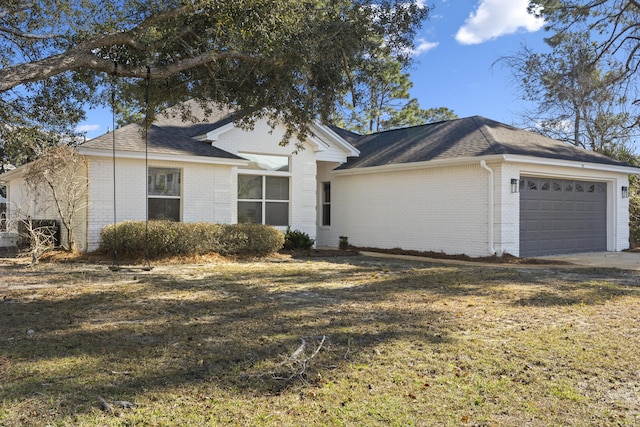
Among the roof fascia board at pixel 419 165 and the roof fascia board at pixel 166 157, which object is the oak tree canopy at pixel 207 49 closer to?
the roof fascia board at pixel 166 157

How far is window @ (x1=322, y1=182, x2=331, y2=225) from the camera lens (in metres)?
19.8

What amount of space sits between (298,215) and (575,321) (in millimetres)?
11756

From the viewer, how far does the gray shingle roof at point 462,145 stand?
1476 centimetres

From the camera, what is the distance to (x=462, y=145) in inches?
606

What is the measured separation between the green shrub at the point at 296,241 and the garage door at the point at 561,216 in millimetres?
6287

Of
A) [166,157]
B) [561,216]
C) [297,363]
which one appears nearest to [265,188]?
[166,157]

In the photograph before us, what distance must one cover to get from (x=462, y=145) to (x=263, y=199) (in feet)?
20.7

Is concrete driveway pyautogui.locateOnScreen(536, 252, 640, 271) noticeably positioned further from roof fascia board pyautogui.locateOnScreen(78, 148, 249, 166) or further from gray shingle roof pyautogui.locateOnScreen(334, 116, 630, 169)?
roof fascia board pyautogui.locateOnScreen(78, 148, 249, 166)

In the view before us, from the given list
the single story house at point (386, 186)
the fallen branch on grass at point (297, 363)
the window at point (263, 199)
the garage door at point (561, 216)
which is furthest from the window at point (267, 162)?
the fallen branch on grass at point (297, 363)

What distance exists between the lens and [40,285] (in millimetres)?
9148

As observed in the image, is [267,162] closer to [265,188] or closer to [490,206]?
[265,188]

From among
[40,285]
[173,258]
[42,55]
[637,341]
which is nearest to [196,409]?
[637,341]

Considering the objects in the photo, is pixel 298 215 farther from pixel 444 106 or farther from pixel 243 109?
pixel 444 106

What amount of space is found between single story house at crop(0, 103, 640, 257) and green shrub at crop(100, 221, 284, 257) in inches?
25.8
